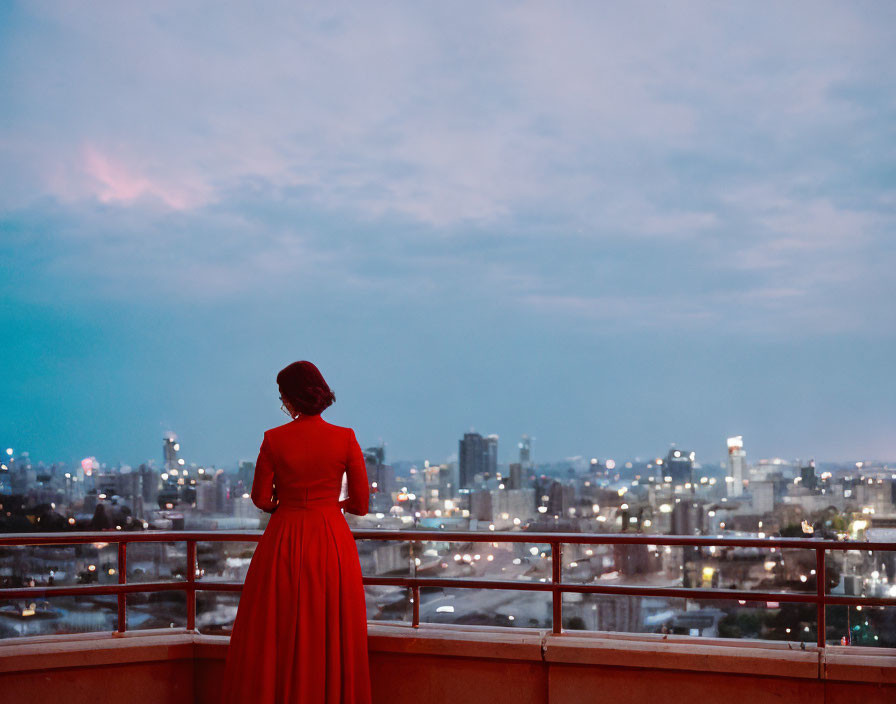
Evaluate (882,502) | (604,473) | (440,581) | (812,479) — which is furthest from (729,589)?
(604,473)

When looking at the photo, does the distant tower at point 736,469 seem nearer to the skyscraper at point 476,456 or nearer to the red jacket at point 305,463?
the skyscraper at point 476,456

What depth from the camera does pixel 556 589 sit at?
480cm

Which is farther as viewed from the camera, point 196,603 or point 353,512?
point 196,603

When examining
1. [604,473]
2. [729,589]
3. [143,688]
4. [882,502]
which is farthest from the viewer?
[604,473]

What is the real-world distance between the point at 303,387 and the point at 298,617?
1167mm

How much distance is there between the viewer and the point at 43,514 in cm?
1117

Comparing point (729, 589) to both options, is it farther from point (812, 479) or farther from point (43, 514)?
point (812, 479)

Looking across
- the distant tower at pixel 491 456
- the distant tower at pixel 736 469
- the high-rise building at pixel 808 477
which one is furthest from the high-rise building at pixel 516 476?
the high-rise building at pixel 808 477

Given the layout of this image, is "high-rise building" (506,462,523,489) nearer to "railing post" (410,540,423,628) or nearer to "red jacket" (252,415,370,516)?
"railing post" (410,540,423,628)

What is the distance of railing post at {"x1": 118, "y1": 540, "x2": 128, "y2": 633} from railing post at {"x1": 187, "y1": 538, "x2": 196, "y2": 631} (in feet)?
1.25

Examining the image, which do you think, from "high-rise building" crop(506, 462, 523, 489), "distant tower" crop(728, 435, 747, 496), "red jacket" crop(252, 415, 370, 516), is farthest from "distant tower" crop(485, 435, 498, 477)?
"red jacket" crop(252, 415, 370, 516)

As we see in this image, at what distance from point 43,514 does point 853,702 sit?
34.4 feet

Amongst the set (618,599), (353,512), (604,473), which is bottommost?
(604,473)

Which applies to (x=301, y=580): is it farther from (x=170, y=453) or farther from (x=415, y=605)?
(x=170, y=453)
